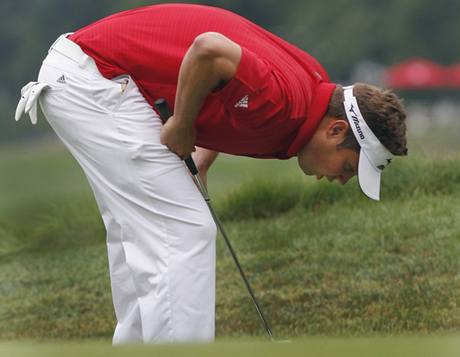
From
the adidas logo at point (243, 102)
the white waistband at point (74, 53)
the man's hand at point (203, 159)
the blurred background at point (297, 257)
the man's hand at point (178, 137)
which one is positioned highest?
the adidas logo at point (243, 102)

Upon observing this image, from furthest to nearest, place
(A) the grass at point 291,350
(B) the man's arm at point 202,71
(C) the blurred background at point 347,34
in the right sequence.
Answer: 1. (C) the blurred background at point 347,34
2. (B) the man's arm at point 202,71
3. (A) the grass at point 291,350

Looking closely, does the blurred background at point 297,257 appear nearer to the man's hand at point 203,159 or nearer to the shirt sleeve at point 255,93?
the man's hand at point 203,159

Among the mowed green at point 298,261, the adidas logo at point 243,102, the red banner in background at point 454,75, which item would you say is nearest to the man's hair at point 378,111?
the adidas logo at point 243,102

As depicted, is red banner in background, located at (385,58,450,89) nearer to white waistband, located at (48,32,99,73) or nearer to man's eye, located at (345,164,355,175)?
man's eye, located at (345,164,355,175)

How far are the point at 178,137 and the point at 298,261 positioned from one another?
2.44m

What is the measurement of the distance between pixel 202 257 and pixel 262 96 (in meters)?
0.59

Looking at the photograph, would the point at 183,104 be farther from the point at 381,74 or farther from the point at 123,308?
the point at 381,74

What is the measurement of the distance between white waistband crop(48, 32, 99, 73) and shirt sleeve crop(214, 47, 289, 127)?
56 centimetres

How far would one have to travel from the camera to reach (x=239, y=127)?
445 centimetres

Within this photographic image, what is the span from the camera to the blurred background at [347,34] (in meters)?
43.2

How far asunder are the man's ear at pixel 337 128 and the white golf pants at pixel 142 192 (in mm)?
512

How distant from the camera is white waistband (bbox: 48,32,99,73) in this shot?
15.4 ft

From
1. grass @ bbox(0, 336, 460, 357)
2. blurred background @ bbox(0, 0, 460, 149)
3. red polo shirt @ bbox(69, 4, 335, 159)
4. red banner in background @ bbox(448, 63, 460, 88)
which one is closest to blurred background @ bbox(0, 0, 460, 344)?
red polo shirt @ bbox(69, 4, 335, 159)

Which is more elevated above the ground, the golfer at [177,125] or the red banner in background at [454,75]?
the golfer at [177,125]
